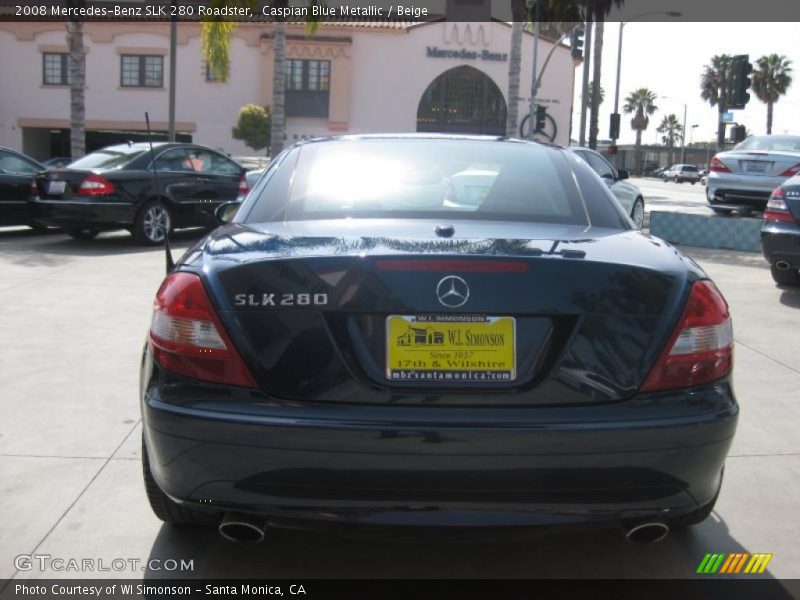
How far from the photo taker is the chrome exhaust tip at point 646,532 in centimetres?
270

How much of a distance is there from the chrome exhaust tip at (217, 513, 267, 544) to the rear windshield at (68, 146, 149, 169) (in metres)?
10.5

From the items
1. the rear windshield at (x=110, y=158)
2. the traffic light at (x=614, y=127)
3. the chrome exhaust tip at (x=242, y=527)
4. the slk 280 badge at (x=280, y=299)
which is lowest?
the chrome exhaust tip at (x=242, y=527)

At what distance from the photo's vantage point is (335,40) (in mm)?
44406

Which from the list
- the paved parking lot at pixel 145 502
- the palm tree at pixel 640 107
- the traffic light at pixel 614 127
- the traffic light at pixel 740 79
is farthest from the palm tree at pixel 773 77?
the paved parking lot at pixel 145 502

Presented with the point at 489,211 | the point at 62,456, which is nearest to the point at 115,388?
the point at 62,456

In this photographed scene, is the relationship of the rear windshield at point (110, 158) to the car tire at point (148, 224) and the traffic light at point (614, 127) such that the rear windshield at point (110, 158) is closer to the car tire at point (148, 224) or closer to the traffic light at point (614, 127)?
Result: the car tire at point (148, 224)

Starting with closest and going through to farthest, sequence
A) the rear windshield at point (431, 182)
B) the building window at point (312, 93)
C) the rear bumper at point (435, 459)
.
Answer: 1. the rear bumper at point (435, 459)
2. the rear windshield at point (431, 182)
3. the building window at point (312, 93)

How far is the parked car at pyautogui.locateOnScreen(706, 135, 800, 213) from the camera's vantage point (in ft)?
51.5

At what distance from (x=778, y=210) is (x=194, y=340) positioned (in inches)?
295

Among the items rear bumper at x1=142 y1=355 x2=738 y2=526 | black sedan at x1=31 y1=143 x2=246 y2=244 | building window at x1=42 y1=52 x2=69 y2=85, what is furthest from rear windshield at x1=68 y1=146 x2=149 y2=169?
building window at x1=42 y1=52 x2=69 y2=85

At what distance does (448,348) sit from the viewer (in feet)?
8.50

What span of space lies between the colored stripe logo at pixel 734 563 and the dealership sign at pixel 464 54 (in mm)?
44008

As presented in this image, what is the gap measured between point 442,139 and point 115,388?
8.60 feet

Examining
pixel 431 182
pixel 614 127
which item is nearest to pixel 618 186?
pixel 431 182
